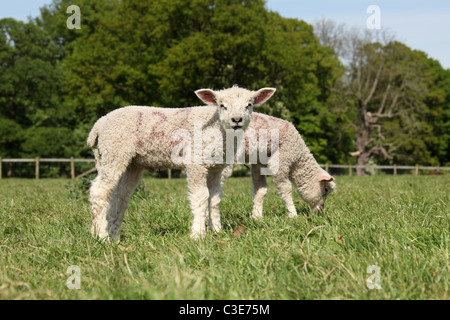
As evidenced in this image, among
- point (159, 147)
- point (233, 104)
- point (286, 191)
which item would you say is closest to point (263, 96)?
point (233, 104)

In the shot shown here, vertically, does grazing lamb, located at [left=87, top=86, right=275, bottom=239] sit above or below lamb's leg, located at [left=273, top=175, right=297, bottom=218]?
above

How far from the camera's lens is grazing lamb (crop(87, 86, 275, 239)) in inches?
178

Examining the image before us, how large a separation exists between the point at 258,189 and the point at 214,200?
1690 mm

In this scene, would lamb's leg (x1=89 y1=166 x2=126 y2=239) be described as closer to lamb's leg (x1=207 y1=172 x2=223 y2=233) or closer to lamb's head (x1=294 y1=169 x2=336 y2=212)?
lamb's leg (x1=207 y1=172 x2=223 y2=233)

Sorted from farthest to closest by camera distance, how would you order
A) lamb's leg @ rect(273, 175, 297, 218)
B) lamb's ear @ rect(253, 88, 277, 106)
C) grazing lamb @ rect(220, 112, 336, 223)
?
grazing lamb @ rect(220, 112, 336, 223), lamb's leg @ rect(273, 175, 297, 218), lamb's ear @ rect(253, 88, 277, 106)

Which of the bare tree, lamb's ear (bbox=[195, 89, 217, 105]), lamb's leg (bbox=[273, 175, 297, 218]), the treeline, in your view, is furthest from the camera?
the bare tree

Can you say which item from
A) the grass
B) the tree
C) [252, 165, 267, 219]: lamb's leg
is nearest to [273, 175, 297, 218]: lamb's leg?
[252, 165, 267, 219]: lamb's leg

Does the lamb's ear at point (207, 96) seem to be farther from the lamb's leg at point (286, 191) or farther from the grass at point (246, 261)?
the lamb's leg at point (286, 191)

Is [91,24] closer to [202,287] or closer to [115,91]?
[115,91]

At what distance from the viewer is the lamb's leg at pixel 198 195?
14.6 ft

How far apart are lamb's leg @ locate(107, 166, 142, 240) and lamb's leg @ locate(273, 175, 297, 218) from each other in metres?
2.20

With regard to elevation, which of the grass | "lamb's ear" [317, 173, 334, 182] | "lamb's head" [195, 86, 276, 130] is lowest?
the grass

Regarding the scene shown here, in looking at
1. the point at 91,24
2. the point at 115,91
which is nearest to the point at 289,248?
the point at 115,91

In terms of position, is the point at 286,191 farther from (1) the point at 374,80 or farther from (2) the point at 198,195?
(1) the point at 374,80
